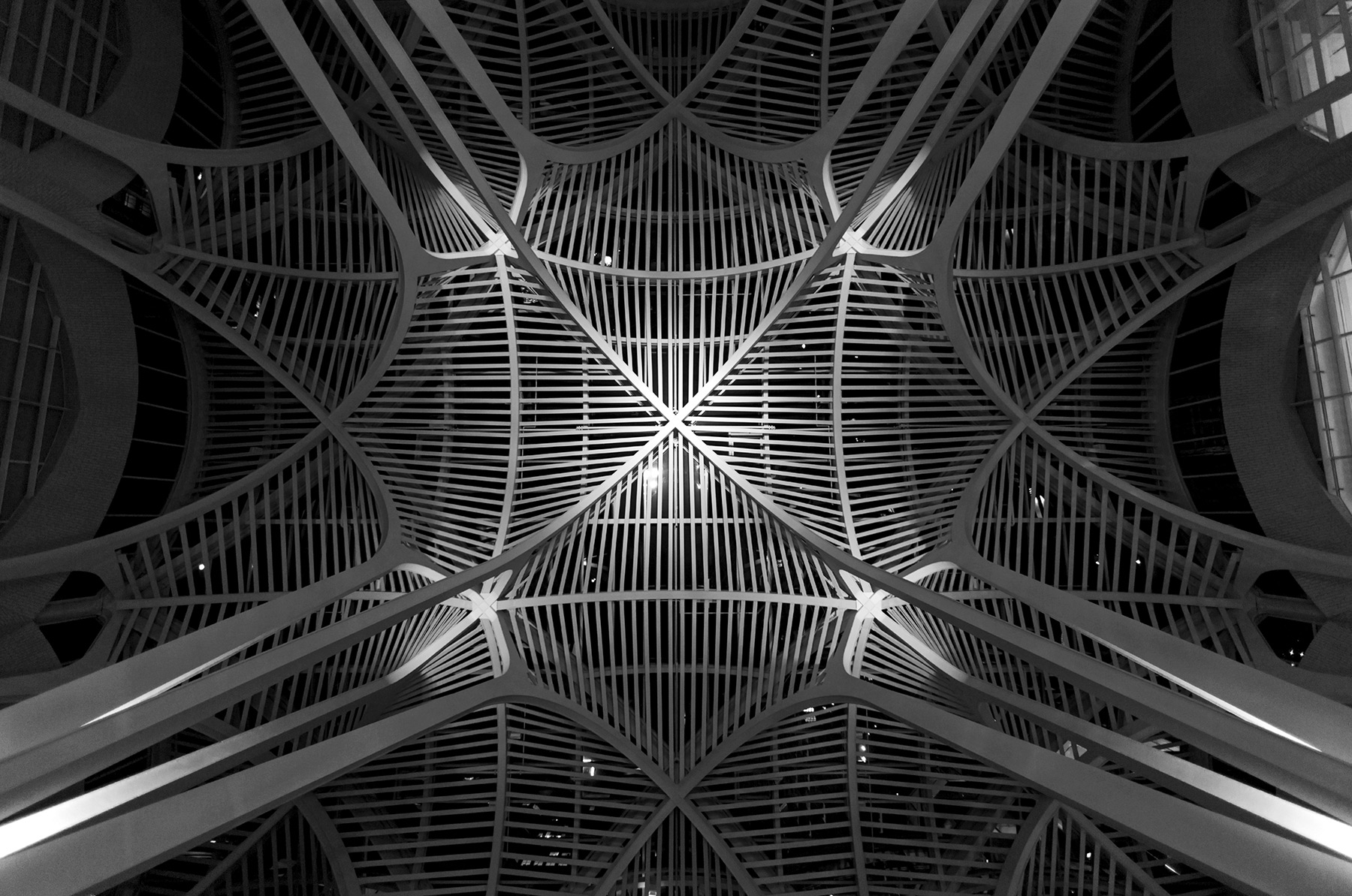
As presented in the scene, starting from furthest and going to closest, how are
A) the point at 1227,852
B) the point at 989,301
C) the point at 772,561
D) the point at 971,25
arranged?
1. the point at 989,301
2. the point at 772,561
3. the point at 971,25
4. the point at 1227,852

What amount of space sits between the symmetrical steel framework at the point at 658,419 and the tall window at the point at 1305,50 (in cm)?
36

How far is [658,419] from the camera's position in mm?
14484

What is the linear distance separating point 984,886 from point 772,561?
6.34 m

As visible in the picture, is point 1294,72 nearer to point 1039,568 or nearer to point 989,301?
point 989,301

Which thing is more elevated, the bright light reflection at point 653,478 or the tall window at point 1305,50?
the tall window at point 1305,50

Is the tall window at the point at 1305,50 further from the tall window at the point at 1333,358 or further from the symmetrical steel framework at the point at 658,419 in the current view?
the tall window at the point at 1333,358

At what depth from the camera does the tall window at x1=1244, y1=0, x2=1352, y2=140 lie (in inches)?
470

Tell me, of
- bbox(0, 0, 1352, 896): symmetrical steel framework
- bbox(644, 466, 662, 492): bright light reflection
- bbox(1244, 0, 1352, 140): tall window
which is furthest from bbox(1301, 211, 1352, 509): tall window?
bbox(644, 466, 662, 492): bright light reflection

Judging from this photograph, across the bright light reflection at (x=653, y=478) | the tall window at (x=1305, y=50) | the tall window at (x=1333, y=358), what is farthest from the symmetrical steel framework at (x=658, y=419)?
the tall window at (x=1333, y=358)

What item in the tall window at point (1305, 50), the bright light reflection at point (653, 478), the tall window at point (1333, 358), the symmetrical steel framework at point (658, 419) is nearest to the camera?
the tall window at point (1305, 50)

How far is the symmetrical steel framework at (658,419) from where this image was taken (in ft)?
43.4

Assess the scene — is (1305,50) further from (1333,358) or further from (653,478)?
(653,478)

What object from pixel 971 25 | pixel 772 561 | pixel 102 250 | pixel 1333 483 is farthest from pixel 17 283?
pixel 1333 483

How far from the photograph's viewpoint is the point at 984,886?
49.0 ft
